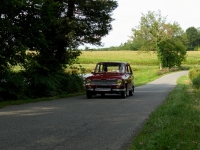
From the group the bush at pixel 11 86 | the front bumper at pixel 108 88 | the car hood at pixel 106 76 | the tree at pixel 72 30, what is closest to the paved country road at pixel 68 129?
the bush at pixel 11 86

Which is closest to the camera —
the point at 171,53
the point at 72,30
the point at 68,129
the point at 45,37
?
the point at 68,129

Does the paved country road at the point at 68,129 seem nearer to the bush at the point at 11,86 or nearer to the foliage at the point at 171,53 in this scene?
the bush at the point at 11,86

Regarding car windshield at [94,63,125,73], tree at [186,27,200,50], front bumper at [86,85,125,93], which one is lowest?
front bumper at [86,85,125,93]

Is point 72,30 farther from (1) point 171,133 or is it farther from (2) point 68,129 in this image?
(1) point 171,133

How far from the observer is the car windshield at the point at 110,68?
19.9m

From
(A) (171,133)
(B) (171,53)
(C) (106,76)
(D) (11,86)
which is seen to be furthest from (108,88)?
(B) (171,53)

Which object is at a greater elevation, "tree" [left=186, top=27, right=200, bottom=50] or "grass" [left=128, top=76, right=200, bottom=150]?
"tree" [left=186, top=27, right=200, bottom=50]

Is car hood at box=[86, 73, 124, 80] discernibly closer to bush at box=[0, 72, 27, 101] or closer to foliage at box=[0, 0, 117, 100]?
foliage at box=[0, 0, 117, 100]

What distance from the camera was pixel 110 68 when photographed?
20.0 metres

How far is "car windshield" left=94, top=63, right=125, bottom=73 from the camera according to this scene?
65.4 feet

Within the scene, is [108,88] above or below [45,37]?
below

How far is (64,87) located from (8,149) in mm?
14937

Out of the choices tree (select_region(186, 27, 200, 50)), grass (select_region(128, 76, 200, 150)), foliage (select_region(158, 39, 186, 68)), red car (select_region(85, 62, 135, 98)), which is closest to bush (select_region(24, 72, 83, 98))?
red car (select_region(85, 62, 135, 98))

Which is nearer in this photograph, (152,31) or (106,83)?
(106,83)
